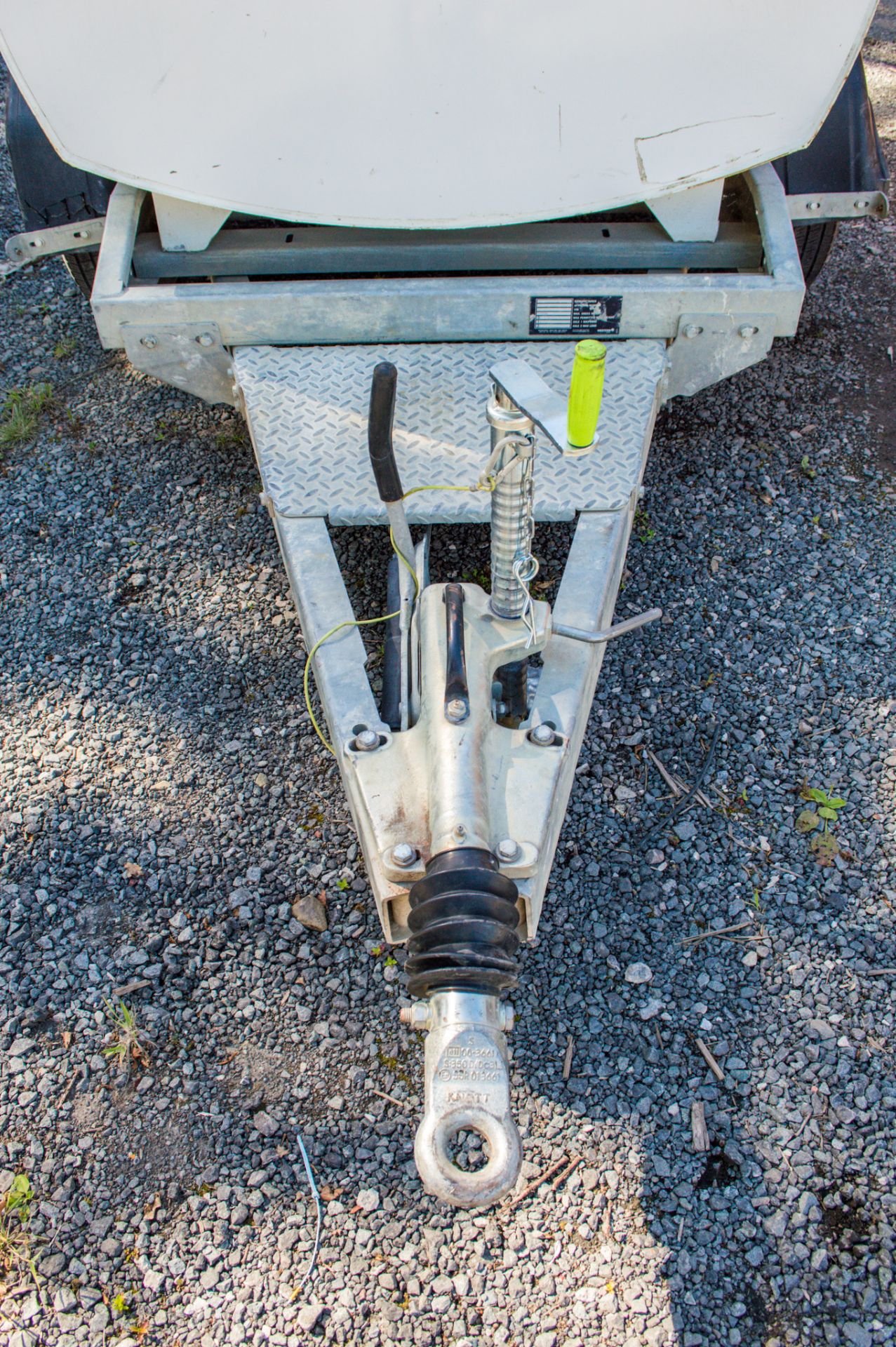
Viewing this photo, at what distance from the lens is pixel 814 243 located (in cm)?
391

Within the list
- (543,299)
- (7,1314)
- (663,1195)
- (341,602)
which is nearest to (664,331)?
(543,299)

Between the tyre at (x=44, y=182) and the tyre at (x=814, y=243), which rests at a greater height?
the tyre at (x=44, y=182)

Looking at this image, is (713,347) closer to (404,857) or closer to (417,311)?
(417,311)

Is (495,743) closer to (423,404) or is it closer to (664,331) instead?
(423,404)

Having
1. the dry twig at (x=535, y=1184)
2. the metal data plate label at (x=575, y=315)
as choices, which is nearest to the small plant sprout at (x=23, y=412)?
the metal data plate label at (x=575, y=315)

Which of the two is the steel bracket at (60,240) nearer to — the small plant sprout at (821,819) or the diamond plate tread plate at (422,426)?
the diamond plate tread plate at (422,426)

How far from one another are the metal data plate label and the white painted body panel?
0.26 metres

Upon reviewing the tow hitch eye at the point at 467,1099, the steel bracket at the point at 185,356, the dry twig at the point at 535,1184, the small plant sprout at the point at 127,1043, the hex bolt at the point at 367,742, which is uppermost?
the steel bracket at the point at 185,356

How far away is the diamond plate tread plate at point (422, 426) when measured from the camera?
2.75 metres

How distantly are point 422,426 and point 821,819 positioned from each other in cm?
156

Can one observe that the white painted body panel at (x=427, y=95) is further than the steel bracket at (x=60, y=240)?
No

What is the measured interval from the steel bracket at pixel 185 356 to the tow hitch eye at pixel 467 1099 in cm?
217

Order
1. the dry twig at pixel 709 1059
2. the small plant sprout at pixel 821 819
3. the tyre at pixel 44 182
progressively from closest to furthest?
1. the dry twig at pixel 709 1059
2. the small plant sprout at pixel 821 819
3. the tyre at pixel 44 182

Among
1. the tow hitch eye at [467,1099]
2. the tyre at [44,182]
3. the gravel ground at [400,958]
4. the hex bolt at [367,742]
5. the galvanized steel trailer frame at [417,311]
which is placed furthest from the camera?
the tyre at [44,182]
